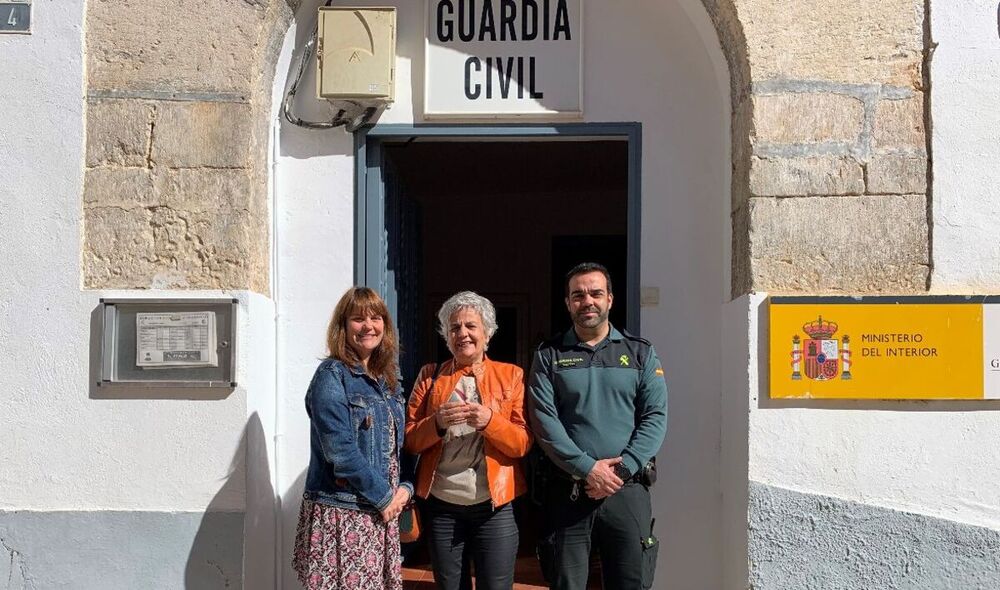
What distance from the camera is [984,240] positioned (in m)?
3.90

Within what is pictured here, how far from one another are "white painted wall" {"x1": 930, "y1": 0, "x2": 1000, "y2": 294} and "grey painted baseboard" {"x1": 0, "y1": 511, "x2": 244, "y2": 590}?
313 centimetres

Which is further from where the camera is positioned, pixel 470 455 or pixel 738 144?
pixel 738 144

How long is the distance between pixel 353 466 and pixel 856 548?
2014 millimetres

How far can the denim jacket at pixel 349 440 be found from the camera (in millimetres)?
3475

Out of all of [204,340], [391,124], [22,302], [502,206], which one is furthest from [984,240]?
[502,206]

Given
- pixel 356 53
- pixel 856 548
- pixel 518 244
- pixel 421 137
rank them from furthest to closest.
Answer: pixel 518 244, pixel 421 137, pixel 356 53, pixel 856 548

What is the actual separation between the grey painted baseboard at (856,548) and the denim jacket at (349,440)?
1.48m

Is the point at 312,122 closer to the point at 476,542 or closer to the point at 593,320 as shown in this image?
the point at 593,320

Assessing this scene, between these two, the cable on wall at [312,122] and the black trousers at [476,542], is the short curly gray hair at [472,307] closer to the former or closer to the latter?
the black trousers at [476,542]

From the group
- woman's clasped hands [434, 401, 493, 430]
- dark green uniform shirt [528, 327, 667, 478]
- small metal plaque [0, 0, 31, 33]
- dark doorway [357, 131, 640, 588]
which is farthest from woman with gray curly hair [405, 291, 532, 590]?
dark doorway [357, 131, 640, 588]

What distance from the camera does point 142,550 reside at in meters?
4.01

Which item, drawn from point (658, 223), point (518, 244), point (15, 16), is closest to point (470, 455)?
point (658, 223)

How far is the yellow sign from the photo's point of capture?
3.84m

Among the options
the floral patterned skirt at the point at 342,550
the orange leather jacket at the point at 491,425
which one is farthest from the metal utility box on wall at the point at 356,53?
the floral patterned skirt at the point at 342,550
